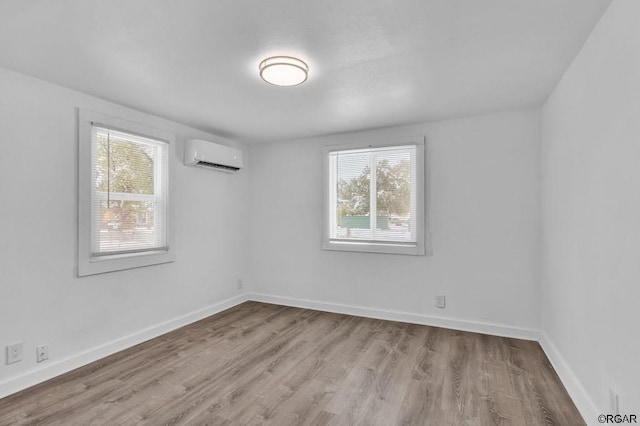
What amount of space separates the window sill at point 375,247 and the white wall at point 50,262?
6.69 ft

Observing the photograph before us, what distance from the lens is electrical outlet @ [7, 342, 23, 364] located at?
2.41 metres

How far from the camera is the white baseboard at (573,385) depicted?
1955 millimetres

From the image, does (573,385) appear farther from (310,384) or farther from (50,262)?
(50,262)

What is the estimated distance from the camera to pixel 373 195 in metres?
4.18

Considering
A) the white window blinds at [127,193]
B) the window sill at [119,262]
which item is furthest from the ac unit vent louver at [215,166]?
the window sill at [119,262]

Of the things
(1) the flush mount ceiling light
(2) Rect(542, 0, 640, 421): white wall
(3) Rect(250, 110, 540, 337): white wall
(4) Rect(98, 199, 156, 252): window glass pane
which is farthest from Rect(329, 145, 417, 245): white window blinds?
(4) Rect(98, 199, 156, 252): window glass pane

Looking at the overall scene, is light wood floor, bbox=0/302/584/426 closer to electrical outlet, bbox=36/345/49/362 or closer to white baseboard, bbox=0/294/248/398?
white baseboard, bbox=0/294/248/398

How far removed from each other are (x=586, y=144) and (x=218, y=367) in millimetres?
3149

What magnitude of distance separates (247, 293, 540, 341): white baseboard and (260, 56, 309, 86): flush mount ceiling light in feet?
9.62

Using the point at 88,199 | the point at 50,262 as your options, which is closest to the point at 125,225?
the point at 88,199

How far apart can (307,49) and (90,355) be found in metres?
3.10

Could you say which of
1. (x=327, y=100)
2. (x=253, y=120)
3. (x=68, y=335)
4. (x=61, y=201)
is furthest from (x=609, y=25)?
(x=68, y=335)

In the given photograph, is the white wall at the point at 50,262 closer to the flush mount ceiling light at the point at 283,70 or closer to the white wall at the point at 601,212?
the flush mount ceiling light at the point at 283,70

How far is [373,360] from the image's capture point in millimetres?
2945
